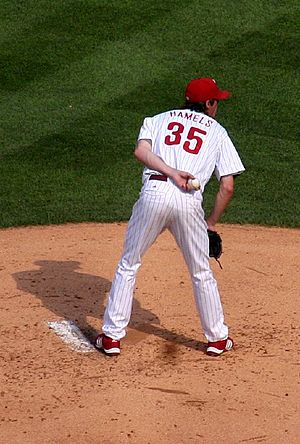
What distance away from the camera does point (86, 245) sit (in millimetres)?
10211

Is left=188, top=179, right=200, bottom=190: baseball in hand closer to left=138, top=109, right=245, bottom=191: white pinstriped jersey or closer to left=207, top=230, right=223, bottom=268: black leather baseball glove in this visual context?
left=138, top=109, right=245, bottom=191: white pinstriped jersey

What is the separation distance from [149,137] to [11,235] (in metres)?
3.36

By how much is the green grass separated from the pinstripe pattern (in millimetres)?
3267

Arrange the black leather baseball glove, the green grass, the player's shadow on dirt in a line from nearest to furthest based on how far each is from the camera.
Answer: the black leather baseball glove → the player's shadow on dirt → the green grass

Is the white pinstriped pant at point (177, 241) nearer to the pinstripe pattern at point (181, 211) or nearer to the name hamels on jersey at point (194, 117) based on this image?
the pinstripe pattern at point (181, 211)

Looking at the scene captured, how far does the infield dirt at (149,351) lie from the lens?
6863 millimetres

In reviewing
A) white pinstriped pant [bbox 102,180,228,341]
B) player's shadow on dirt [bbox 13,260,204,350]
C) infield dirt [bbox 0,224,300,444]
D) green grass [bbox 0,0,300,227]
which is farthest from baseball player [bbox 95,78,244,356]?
green grass [bbox 0,0,300,227]

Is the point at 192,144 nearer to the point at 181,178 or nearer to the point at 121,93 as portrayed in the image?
the point at 181,178

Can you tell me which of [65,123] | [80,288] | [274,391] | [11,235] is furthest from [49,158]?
[274,391]

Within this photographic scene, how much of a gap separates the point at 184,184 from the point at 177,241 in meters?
0.48

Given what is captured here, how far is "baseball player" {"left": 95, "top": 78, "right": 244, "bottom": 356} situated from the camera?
7457mm

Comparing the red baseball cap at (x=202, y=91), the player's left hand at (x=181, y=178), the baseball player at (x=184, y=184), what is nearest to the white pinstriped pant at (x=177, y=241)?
the baseball player at (x=184, y=184)

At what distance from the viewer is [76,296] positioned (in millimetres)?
9047

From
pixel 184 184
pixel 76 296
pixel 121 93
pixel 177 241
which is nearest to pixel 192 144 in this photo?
pixel 184 184
